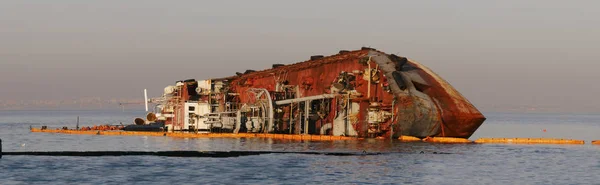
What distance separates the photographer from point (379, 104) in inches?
3907

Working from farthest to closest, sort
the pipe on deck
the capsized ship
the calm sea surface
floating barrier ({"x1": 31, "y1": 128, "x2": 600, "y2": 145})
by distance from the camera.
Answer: the pipe on deck, floating barrier ({"x1": 31, "y1": 128, "x2": 600, "y2": 145}), the capsized ship, the calm sea surface

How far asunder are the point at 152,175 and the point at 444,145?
3830 cm

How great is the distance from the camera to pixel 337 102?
4161 inches

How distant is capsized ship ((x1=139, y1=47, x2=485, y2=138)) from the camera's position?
96.7 meters

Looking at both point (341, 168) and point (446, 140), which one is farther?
point (446, 140)

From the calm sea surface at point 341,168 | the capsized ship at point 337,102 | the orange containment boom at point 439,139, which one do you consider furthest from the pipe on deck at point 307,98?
the calm sea surface at point 341,168

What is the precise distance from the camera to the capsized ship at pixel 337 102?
96.7 meters

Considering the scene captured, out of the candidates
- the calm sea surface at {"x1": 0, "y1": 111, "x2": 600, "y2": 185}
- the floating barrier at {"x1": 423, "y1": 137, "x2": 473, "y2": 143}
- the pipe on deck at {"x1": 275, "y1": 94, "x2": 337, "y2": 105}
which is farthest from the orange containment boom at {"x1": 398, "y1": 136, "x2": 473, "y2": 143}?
the pipe on deck at {"x1": 275, "y1": 94, "x2": 337, "y2": 105}

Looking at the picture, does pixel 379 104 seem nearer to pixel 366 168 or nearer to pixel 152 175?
pixel 366 168

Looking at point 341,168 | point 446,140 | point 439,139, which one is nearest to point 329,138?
point 439,139

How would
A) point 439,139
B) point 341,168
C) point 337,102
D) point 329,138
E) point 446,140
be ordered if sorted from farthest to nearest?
point 337,102 → point 329,138 → point 439,139 → point 446,140 → point 341,168

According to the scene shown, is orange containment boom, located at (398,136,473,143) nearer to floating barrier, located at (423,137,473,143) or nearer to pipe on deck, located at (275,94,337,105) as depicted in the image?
floating barrier, located at (423,137,473,143)

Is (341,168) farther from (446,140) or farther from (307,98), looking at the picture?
(307,98)

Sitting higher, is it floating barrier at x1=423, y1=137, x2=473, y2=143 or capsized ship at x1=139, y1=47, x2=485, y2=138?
capsized ship at x1=139, y1=47, x2=485, y2=138
